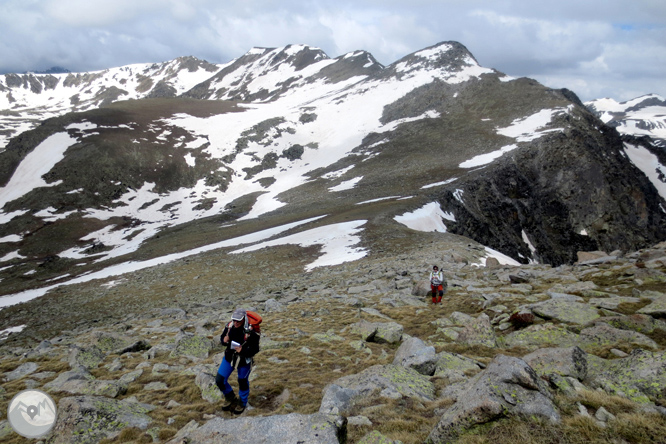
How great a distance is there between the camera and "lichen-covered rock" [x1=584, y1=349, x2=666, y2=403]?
262 inches

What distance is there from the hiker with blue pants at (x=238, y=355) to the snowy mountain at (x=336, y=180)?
23.5m

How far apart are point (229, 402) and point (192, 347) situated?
18.6ft

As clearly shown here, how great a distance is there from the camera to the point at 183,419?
850 cm

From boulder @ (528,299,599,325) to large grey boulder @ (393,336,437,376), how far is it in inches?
213

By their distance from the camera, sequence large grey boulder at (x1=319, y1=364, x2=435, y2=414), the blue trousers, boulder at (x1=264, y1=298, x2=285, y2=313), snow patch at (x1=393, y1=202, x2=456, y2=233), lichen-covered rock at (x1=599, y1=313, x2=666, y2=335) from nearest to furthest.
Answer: large grey boulder at (x1=319, y1=364, x2=435, y2=414) → the blue trousers → lichen-covered rock at (x1=599, y1=313, x2=666, y2=335) → boulder at (x1=264, y1=298, x2=285, y2=313) → snow patch at (x1=393, y1=202, x2=456, y2=233)

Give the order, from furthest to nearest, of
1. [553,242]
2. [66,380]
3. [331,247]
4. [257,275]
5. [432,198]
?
[553,242]
[432,198]
[331,247]
[257,275]
[66,380]

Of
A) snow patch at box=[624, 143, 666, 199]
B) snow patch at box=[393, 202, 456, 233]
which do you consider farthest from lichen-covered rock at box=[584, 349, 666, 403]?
snow patch at box=[624, 143, 666, 199]

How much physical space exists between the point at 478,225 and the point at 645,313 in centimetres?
4103

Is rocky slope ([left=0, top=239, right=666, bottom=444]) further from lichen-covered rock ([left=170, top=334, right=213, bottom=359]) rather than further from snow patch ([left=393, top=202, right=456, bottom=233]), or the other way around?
snow patch ([left=393, top=202, right=456, bottom=233])

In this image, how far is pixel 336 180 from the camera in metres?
83.3

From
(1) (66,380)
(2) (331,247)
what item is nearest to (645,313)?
(1) (66,380)

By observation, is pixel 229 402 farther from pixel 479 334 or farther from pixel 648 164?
pixel 648 164

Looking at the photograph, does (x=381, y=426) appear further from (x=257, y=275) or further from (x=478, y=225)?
(x=478, y=225)

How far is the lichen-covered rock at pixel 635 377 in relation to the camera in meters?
6.66
